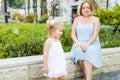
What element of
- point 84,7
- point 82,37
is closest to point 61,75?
point 82,37

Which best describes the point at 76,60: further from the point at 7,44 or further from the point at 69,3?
the point at 69,3

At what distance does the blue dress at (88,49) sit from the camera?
17.1 feet

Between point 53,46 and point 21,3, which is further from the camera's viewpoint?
point 21,3

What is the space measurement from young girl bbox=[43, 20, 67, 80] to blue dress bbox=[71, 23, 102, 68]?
0.90m

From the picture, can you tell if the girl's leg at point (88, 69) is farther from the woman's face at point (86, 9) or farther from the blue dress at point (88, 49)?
the woman's face at point (86, 9)

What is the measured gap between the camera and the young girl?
14.1 ft

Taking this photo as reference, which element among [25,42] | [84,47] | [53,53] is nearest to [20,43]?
[25,42]

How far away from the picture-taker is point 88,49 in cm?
520

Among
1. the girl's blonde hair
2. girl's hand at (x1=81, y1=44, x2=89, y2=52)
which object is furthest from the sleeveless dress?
girl's hand at (x1=81, y1=44, x2=89, y2=52)

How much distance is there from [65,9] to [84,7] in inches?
796

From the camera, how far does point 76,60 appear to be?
5367 millimetres

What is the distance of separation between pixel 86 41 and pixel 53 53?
1107 millimetres

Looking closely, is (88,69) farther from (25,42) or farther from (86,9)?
(25,42)

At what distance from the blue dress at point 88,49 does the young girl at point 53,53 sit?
0.90 m
